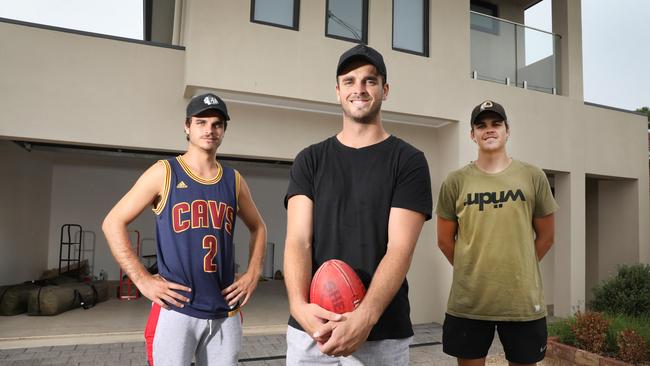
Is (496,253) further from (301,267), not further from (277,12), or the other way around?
(277,12)

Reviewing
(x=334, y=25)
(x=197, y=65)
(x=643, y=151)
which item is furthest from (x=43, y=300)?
(x=643, y=151)

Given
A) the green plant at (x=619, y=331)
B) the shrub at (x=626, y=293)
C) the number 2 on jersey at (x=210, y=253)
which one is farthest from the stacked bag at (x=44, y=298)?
the shrub at (x=626, y=293)

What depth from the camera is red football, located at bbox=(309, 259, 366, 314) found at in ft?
5.78

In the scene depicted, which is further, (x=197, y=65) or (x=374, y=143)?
(x=197, y=65)

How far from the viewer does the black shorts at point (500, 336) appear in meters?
2.81

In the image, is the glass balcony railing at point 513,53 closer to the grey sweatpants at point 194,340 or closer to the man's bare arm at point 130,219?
the man's bare arm at point 130,219

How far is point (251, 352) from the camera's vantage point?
18.9 feet

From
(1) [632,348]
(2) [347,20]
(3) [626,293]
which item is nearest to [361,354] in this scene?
(1) [632,348]

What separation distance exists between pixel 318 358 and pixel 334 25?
226 inches

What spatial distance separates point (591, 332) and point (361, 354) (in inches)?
152

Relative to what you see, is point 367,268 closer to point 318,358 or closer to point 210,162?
point 318,358

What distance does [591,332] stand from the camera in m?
4.70

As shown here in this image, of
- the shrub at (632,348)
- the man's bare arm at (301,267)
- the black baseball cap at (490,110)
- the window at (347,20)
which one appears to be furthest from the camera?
the window at (347,20)

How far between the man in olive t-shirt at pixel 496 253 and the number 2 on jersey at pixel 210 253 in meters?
1.46
